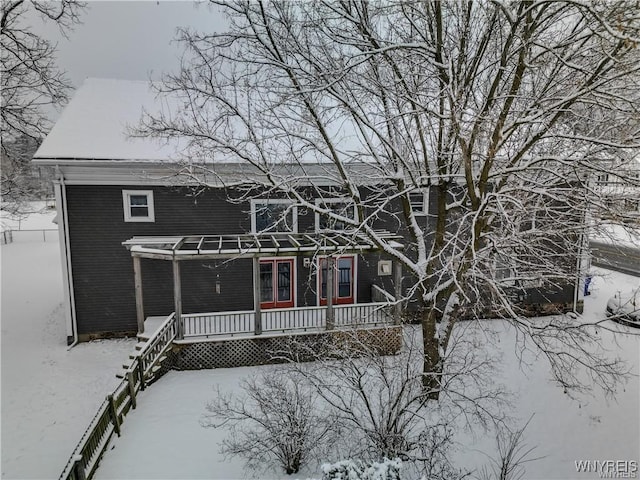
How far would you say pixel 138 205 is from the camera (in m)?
12.2

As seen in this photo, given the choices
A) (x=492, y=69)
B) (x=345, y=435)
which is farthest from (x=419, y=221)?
(x=345, y=435)

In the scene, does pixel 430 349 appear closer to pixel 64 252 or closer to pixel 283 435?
pixel 283 435

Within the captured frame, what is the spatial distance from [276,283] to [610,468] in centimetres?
952

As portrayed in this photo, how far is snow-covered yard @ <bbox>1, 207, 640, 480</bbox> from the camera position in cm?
738

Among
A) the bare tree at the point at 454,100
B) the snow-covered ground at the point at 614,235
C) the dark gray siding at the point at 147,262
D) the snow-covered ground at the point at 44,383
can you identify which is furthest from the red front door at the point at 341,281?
the snow-covered ground at the point at 614,235

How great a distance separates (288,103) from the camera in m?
8.83

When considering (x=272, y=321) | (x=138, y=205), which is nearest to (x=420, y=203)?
(x=272, y=321)

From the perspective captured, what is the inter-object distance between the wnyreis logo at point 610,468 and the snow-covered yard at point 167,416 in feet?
0.37

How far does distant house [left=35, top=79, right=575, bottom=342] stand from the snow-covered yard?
53.2 inches

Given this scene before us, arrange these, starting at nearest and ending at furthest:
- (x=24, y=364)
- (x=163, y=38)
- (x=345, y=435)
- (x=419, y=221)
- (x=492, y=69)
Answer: (x=345, y=435)
(x=492, y=69)
(x=163, y=38)
(x=24, y=364)
(x=419, y=221)

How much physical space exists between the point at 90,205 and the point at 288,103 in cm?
703

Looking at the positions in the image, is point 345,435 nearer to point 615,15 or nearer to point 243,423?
point 243,423

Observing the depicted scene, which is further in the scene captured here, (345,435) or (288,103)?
(288,103)

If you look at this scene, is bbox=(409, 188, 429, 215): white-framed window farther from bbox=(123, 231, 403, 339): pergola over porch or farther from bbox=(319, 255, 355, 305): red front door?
bbox=(319, 255, 355, 305): red front door
